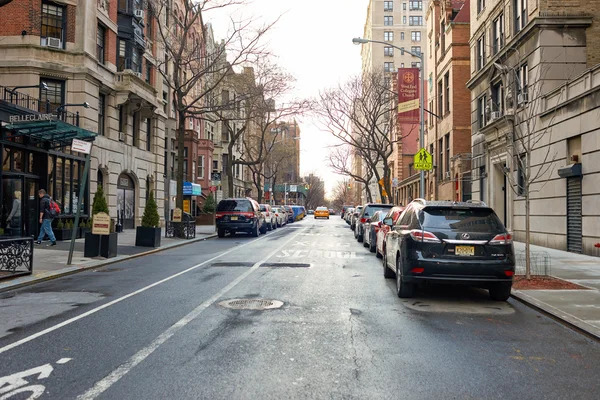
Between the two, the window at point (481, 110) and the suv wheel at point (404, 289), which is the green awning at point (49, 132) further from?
the window at point (481, 110)

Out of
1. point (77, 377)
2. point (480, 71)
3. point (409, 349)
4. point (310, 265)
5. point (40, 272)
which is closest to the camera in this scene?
point (77, 377)

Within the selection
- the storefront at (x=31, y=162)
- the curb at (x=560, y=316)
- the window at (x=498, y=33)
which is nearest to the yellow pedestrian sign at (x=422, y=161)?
the window at (x=498, y=33)

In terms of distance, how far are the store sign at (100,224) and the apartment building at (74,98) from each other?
4.70 metres

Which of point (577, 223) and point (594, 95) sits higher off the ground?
point (594, 95)

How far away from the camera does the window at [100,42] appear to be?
82.0 ft

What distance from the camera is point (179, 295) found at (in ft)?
28.6

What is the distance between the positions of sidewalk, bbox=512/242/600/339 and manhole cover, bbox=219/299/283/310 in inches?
164

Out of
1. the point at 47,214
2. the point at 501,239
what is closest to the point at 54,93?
the point at 47,214

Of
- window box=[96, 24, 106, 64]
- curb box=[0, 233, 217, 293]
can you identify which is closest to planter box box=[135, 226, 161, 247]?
curb box=[0, 233, 217, 293]

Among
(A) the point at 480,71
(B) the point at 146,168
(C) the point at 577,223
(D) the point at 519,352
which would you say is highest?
(A) the point at 480,71

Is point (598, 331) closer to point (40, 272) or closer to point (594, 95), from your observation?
point (40, 272)

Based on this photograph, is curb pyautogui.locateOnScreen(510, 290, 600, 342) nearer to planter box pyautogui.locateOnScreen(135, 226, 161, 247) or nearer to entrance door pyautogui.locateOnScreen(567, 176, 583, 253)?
entrance door pyautogui.locateOnScreen(567, 176, 583, 253)

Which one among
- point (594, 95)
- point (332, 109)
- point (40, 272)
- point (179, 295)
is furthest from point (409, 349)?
point (332, 109)

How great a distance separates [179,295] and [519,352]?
18.0 ft
